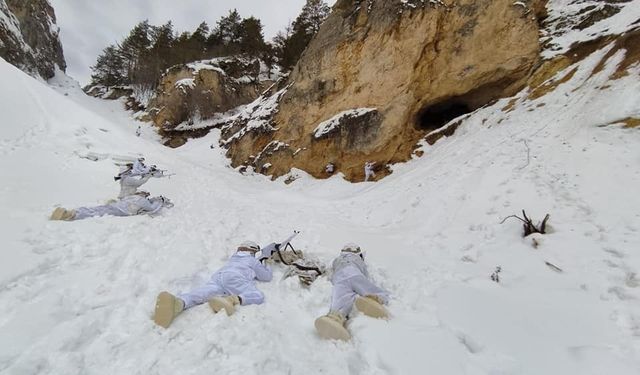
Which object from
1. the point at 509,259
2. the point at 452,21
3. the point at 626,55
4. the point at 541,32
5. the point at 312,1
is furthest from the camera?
the point at 312,1

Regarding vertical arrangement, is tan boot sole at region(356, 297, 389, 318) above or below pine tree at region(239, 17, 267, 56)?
below

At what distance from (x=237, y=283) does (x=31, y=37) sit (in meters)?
52.6

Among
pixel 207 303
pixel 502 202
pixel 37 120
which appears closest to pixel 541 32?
pixel 502 202

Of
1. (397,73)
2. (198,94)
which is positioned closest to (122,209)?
(397,73)

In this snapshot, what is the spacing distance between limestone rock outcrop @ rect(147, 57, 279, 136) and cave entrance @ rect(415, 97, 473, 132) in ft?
90.9

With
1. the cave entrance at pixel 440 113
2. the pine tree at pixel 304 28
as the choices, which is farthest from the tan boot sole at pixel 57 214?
the pine tree at pixel 304 28

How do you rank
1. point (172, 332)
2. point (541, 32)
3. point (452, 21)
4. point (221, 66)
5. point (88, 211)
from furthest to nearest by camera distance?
1. point (221, 66)
2. point (452, 21)
3. point (541, 32)
4. point (88, 211)
5. point (172, 332)

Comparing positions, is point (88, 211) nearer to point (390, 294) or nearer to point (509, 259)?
point (390, 294)

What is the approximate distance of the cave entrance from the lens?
1496cm

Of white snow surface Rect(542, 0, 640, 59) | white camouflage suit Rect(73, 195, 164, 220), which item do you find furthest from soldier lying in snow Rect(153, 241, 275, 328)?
white snow surface Rect(542, 0, 640, 59)

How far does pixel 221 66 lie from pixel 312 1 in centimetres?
1383

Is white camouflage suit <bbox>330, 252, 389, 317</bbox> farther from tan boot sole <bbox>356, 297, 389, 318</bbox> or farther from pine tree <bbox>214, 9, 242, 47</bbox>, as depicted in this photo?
pine tree <bbox>214, 9, 242, 47</bbox>

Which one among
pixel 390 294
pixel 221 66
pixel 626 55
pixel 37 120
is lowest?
pixel 390 294

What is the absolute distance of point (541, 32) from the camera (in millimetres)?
13961
